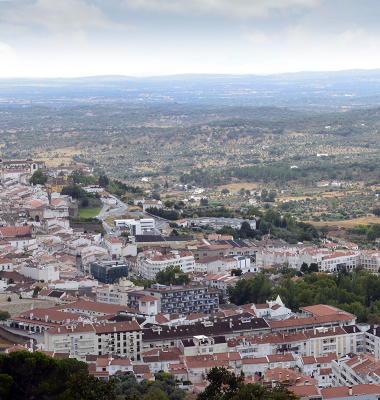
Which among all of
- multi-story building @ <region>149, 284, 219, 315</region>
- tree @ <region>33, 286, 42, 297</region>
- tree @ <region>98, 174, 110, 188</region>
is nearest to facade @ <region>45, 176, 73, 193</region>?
tree @ <region>98, 174, 110, 188</region>

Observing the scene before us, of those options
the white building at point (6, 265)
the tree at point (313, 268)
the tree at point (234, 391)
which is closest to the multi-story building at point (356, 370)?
the tree at point (234, 391)

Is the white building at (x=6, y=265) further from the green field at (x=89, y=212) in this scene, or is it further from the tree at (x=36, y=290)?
the green field at (x=89, y=212)

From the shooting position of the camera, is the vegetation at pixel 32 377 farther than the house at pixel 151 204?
No

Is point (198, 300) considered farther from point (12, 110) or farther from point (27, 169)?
point (12, 110)

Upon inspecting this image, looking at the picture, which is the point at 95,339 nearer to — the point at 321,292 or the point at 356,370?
the point at 356,370

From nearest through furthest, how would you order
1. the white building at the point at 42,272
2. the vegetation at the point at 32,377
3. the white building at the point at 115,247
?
the vegetation at the point at 32,377, the white building at the point at 42,272, the white building at the point at 115,247

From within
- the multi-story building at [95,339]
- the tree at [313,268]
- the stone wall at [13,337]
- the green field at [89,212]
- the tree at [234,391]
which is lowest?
the green field at [89,212]

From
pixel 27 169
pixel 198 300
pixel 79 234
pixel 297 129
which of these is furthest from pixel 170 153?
pixel 198 300
